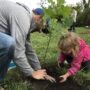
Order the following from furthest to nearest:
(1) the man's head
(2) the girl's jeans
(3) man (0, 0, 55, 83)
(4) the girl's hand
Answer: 1. (4) the girl's hand
2. (1) the man's head
3. (2) the girl's jeans
4. (3) man (0, 0, 55, 83)

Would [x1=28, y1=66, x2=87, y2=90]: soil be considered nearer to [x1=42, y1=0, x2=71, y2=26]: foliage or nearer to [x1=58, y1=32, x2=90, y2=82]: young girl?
[x1=58, y1=32, x2=90, y2=82]: young girl

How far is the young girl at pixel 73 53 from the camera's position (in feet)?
16.2

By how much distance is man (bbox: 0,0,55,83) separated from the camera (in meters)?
4.18

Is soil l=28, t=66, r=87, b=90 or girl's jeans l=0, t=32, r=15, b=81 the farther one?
soil l=28, t=66, r=87, b=90

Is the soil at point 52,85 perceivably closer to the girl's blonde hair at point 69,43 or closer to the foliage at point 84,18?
the girl's blonde hair at point 69,43

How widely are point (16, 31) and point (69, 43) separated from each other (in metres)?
1.01

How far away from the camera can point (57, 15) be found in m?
5.65

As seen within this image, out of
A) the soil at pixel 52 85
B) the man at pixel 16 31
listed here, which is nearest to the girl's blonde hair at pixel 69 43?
the soil at pixel 52 85

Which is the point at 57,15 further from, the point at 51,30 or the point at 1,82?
the point at 1,82

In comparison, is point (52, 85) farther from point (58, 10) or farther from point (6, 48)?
point (58, 10)

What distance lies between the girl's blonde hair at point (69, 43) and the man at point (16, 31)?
1.96 feet

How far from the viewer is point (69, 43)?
4926mm

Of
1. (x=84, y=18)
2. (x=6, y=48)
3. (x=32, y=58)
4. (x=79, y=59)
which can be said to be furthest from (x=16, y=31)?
(x=84, y=18)

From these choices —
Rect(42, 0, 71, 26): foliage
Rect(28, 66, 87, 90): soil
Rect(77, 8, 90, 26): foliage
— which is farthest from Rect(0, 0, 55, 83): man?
Rect(77, 8, 90, 26): foliage
